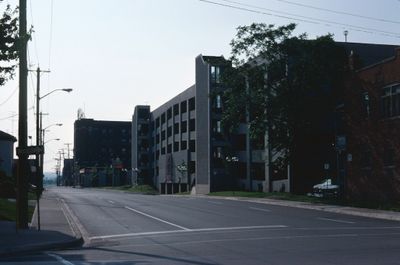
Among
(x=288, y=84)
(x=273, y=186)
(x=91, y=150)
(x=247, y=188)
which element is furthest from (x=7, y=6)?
(x=91, y=150)

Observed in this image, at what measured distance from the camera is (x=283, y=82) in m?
44.8

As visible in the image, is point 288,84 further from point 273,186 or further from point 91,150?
point 91,150

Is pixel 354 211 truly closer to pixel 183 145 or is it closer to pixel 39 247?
pixel 39 247

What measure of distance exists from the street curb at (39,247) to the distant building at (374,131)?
23509 mm

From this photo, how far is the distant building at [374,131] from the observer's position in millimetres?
36438

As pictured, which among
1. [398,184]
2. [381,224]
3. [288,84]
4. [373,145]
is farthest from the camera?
[288,84]

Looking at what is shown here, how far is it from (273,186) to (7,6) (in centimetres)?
4431

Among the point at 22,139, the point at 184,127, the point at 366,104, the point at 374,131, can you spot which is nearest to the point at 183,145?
the point at 184,127

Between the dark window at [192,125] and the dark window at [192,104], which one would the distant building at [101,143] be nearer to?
the dark window at [192,125]

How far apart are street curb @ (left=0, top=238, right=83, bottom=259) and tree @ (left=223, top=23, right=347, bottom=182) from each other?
27987mm

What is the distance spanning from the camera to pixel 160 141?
112500mm

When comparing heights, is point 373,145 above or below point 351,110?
below

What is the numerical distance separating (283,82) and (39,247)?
3098cm

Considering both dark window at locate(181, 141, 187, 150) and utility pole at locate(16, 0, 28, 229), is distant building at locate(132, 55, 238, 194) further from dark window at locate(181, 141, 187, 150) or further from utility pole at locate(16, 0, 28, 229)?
utility pole at locate(16, 0, 28, 229)
